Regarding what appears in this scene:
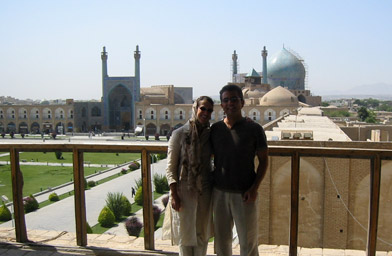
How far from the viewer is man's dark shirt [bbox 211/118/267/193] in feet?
6.36

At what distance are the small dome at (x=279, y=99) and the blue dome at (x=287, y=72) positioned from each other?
1006 cm

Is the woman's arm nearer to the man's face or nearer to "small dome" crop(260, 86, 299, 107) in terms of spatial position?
the man's face

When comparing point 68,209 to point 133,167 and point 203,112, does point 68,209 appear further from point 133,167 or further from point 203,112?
point 203,112

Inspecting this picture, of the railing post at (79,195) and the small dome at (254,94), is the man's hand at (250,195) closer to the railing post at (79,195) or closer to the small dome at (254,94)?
the railing post at (79,195)

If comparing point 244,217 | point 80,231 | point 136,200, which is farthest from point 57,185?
point 244,217

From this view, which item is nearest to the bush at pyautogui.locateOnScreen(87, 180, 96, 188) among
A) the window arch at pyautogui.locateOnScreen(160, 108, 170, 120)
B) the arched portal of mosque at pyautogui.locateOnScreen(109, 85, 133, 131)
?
the window arch at pyautogui.locateOnScreen(160, 108, 170, 120)

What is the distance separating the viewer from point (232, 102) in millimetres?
2012

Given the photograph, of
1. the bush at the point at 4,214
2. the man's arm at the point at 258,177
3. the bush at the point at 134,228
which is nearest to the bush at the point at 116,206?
the bush at the point at 134,228

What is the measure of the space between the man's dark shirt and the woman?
7 centimetres

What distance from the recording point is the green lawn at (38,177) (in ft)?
40.9

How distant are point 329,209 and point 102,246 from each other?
5132 millimetres

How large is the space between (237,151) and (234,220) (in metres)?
0.36

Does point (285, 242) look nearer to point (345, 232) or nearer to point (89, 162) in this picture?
point (345, 232)

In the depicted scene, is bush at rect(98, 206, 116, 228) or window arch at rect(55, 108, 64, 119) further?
window arch at rect(55, 108, 64, 119)
